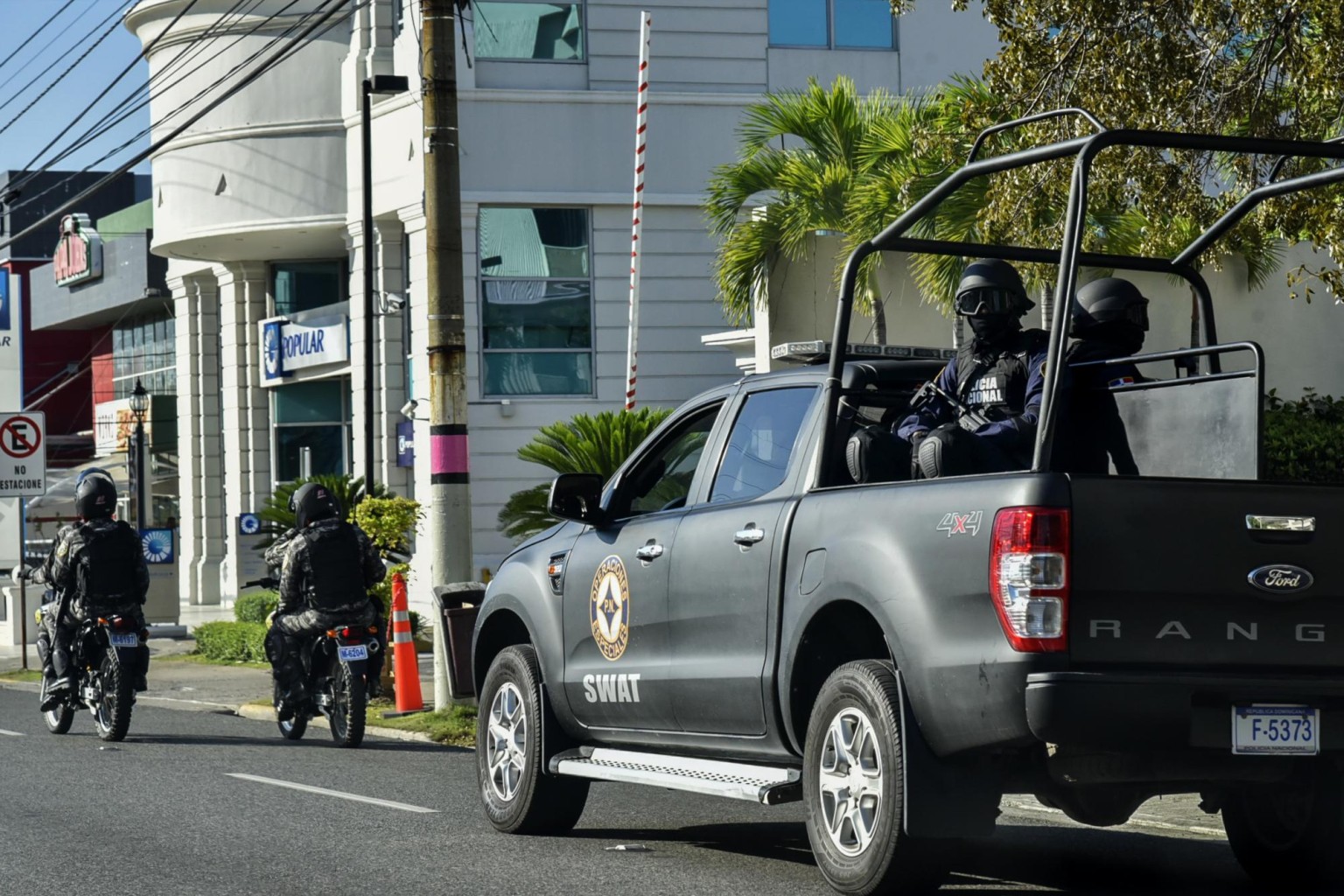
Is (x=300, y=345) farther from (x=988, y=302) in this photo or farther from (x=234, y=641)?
(x=988, y=302)

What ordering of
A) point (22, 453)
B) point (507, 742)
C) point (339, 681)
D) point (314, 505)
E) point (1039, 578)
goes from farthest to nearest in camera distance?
1. point (22, 453)
2. point (314, 505)
3. point (339, 681)
4. point (507, 742)
5. point (1039, 578)

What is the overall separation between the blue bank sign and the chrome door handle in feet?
92.1

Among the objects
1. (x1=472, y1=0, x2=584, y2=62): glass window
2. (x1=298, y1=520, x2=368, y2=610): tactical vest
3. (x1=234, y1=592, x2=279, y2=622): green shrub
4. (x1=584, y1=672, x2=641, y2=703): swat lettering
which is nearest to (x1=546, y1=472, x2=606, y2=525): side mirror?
(x1=584, y1=672, x2=641, y2=703): swat lettering

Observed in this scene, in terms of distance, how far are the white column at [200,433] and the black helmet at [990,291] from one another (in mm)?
34656

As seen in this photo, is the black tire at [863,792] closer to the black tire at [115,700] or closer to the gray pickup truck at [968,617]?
the gray pickup truck at [968,617]

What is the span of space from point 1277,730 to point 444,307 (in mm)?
9285

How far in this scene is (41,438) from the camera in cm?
2548

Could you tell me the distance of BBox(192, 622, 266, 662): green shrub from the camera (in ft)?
77.7

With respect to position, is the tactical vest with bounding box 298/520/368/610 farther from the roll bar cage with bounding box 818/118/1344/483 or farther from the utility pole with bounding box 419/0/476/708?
the roll bar cage with bounding box 818/118/1344/483

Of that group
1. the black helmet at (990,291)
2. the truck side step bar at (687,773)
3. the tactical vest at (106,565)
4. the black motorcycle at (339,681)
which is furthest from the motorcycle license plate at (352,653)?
the black helmet at (990,291)

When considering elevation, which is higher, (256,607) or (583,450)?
(583,450)

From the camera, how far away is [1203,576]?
20.3 ft

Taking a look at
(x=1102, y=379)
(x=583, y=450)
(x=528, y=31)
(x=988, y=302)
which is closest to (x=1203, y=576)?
(x=1102, y=379)

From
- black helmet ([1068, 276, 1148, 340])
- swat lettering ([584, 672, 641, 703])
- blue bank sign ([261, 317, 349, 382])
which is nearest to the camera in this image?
black helmet ([1068, 276, 1148, 340])
